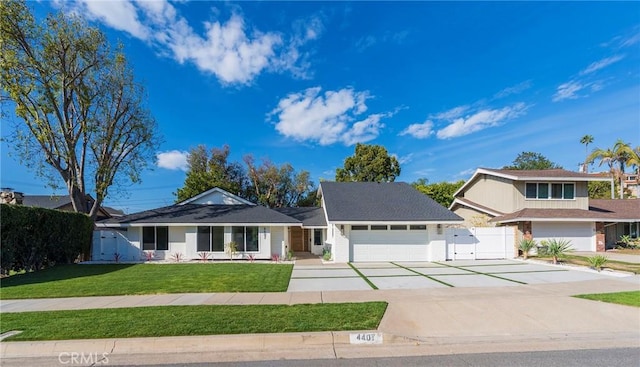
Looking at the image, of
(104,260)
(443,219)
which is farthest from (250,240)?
(443,219)

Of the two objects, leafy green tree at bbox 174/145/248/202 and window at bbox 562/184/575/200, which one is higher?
leafy green tree at bbox 174/145/248/202

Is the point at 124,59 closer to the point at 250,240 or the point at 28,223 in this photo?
the point at 28,223

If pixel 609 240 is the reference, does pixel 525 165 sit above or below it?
above

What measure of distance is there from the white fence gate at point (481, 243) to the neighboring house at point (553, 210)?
8.82 feet

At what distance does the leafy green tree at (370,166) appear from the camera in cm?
3528

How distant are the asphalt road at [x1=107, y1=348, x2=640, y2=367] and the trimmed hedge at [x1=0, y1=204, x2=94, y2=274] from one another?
13.0m

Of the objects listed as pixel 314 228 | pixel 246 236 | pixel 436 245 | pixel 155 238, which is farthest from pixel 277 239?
pixel 436 245

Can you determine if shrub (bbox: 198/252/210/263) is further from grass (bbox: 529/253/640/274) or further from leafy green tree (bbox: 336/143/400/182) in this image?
leafy green tree (bbox: 336/143/400/182)

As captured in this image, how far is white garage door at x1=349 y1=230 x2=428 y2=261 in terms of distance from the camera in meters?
16.6

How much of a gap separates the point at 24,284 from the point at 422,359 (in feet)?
43.3

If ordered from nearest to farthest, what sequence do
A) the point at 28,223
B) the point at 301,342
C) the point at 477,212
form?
the point at 301,342 < the point at 28,223 < the point at 477,212

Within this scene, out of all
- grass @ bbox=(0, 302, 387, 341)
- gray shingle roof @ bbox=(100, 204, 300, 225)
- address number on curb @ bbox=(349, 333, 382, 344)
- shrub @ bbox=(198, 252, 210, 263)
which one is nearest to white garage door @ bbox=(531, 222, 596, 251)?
gray shingle roof @ bbox=(100, 204, 300, 225)

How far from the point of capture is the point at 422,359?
184 inches

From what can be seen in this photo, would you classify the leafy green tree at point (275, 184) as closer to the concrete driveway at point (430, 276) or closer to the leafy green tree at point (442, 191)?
the leafy green tree at point (442, 191)
